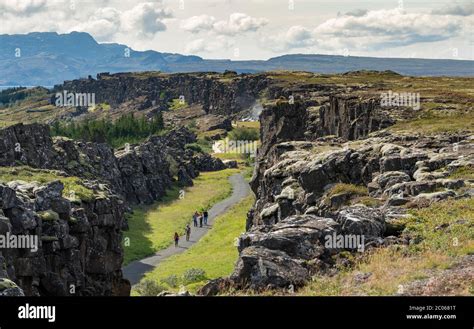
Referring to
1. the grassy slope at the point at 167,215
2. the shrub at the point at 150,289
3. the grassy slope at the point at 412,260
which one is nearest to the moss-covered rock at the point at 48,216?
the shrub at the point at 150,289

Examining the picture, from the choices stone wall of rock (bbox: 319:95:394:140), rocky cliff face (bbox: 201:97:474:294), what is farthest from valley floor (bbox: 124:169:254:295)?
stone wall of rock (bbox: 319:95:394:140)

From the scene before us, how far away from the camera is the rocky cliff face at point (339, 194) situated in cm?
2686

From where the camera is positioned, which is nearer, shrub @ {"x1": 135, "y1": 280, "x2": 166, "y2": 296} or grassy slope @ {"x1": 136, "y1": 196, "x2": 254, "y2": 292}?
shrub @ {"x1": 135, "y1": 280, "x2": 166, "y2": 296}

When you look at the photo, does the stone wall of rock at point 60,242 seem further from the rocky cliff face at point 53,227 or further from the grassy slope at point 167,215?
the grassy slope at point 167,215

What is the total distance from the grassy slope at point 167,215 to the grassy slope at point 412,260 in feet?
145

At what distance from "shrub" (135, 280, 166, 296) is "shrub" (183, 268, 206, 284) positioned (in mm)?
3436

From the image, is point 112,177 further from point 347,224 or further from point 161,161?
point 347,224

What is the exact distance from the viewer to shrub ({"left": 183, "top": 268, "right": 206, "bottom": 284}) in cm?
5878

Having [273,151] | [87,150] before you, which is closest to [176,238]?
[273,151]

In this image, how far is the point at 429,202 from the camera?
37500 millimetres

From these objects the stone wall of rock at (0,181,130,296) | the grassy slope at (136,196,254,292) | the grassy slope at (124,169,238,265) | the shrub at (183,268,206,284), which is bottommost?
the grassy slope at (124,169,238,265)

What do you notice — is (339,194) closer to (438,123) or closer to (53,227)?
(53,227)

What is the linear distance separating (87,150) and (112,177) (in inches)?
287

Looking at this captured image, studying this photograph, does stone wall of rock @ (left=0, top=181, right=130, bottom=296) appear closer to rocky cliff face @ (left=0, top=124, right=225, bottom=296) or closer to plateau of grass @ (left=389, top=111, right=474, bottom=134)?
rocky cliff face @ (left=0, top=124, right=225, bottom=296)
